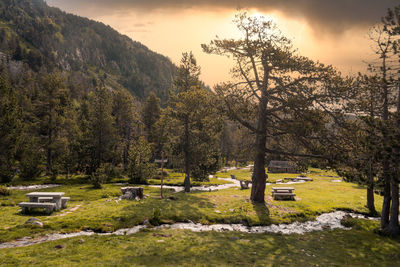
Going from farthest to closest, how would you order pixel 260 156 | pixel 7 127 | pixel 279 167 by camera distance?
pixel 279 167
pixel 7 127
pixel 260 156

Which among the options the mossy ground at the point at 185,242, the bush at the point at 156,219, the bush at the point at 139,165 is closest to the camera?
the mossy ground at the point at 185,242

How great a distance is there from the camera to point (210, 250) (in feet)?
40.2

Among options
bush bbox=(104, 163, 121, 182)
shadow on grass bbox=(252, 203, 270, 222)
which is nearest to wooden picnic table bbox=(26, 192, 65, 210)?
shadow on grass bbox=(252, 203, 270, 222)

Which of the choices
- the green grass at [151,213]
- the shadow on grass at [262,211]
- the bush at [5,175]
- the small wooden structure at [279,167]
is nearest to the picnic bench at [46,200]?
the green grass at [151,213]

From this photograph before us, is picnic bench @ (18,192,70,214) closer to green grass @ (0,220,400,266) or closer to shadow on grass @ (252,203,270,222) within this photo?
green grass @ (0,220,400,266)

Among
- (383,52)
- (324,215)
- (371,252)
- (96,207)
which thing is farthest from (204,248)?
(383,52)

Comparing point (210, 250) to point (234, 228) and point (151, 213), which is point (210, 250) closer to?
point (234, 228)

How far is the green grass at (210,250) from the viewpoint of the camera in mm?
10211

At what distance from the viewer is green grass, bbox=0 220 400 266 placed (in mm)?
10211

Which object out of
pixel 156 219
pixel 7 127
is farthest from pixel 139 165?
pixel 156 219

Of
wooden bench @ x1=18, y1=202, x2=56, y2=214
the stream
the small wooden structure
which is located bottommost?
the small wooden structure

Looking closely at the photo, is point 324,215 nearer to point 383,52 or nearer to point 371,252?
point 371,252

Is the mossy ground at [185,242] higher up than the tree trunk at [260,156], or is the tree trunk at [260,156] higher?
the tree trunk at [260,156]

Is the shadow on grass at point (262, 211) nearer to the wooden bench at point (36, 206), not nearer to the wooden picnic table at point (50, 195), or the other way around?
the wooden bench at point (36, 206)
